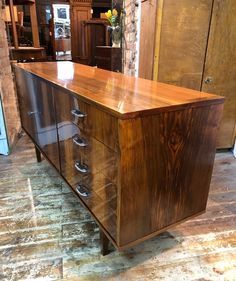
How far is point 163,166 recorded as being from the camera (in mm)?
1087

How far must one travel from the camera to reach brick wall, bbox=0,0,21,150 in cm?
262

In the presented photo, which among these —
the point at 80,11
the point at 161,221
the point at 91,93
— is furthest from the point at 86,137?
the point at 80,11

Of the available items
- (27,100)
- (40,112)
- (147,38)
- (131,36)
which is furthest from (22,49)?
(40,112)

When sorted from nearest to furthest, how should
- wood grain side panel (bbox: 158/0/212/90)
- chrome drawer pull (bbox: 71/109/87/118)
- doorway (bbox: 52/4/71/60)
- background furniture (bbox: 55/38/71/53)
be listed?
1. chrome drawer pull (bbox: 71/109/87/118)
2. wood grain side panel (bbox: 158/0/212/90)
3. doorway (bbox: 52/4/71/60)
4. background furniture (bbox: 55/38/71/53)

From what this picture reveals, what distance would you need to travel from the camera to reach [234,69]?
2354 millimetres

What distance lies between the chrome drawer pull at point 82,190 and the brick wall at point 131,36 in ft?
5.71

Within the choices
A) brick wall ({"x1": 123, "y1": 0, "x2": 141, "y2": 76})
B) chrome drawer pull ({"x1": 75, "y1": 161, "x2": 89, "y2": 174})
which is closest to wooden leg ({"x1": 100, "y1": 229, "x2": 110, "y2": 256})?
chrome drawer pull ({"x1": 75, "y1": 161, "x2": 89, "y2": 174})

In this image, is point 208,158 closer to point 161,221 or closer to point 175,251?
point 161,221

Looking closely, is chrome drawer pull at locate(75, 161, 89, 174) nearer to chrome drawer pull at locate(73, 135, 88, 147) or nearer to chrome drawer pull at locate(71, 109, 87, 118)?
chrome drawer pull at locate(73, 135, 88, 147)

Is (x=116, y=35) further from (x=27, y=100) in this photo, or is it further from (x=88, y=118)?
(x=88, y=118)

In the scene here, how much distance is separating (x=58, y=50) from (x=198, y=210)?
7.26 meters

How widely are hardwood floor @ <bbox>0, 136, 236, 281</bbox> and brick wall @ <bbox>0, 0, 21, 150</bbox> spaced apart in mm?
943

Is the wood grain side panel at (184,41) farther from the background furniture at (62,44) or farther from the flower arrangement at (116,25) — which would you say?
the background furniture at (62,44)

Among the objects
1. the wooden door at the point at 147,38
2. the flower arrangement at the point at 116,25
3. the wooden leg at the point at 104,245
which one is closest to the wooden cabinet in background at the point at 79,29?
the flower arrangement at the point at 116,25
